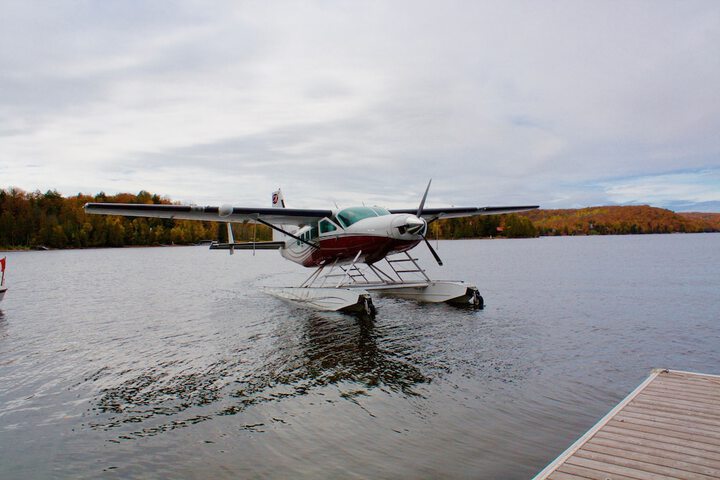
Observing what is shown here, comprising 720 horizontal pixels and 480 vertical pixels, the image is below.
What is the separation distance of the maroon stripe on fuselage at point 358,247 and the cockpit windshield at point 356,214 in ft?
1.57

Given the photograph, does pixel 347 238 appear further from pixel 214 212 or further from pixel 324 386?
pixel 324 386

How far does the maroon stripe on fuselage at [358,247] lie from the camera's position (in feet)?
41.7

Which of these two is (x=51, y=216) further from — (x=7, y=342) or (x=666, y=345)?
(x=666, y=345)

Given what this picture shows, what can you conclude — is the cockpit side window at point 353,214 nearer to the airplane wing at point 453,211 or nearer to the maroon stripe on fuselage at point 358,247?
the maroon stripe on fuselage at point 358,247

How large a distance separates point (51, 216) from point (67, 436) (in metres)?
104

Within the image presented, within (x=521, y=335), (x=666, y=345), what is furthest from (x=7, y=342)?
(x=666, y=345)

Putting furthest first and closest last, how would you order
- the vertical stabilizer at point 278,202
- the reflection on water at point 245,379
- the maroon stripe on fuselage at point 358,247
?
the vertical stabilizer at point 278,202 < the maroon stripe on fuselage at point 358,247 < the reflection on water at point 245,379

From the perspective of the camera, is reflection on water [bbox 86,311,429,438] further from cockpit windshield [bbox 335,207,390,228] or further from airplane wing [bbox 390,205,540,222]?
airplane wing [bbox 390,205,540,222]

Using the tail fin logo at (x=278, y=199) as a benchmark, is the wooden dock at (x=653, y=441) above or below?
below

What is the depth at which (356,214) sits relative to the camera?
44.9 feet

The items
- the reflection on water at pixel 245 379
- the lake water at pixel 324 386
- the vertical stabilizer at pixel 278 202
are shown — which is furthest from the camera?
the vertical stabilizer at pixel 278 202

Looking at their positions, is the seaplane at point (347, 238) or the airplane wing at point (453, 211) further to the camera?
the airplane wing at point (453, 211)

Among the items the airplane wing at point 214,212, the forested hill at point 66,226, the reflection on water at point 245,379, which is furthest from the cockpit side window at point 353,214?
the forested hill at point 66,226

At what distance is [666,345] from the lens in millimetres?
9500
